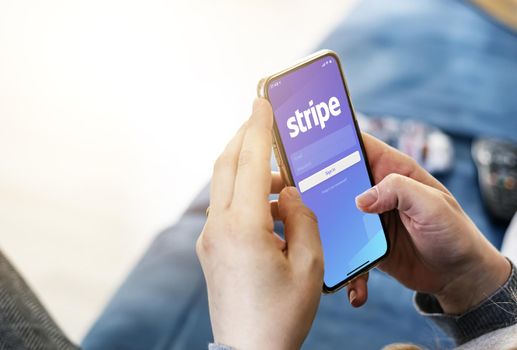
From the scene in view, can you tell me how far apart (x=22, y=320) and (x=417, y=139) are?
2.95ft

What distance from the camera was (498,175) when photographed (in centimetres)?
121

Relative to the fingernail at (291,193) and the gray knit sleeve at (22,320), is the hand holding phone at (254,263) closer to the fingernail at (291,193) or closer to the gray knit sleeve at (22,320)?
the fingernail at (291,193)

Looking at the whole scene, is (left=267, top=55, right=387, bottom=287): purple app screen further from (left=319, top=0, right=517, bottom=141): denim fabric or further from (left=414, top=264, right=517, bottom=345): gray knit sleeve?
(left=319, top=0, right=517, bottom=141): denim fabric

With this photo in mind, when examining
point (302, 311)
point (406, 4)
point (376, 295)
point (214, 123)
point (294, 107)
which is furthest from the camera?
point (214, 123)

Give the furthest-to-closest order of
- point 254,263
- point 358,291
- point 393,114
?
1. point 393,114
2. point 358,291
3. point 254,263

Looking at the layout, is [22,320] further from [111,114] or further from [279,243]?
[111,114]

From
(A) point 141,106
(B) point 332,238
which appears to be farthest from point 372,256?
(A) point 141,106

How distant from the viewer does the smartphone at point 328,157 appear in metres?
0.74

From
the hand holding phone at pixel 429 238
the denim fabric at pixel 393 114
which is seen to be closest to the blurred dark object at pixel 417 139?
the denim fabric at pixel 393 114

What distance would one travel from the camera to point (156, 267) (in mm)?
1134

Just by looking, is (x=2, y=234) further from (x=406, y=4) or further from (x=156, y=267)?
(x=406, y=4)

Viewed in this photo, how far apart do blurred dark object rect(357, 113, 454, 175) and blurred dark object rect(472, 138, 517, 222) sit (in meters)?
0.07

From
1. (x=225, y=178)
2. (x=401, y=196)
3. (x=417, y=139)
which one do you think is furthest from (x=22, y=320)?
(x=417, y=139)

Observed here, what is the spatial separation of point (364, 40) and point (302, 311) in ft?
4.04
